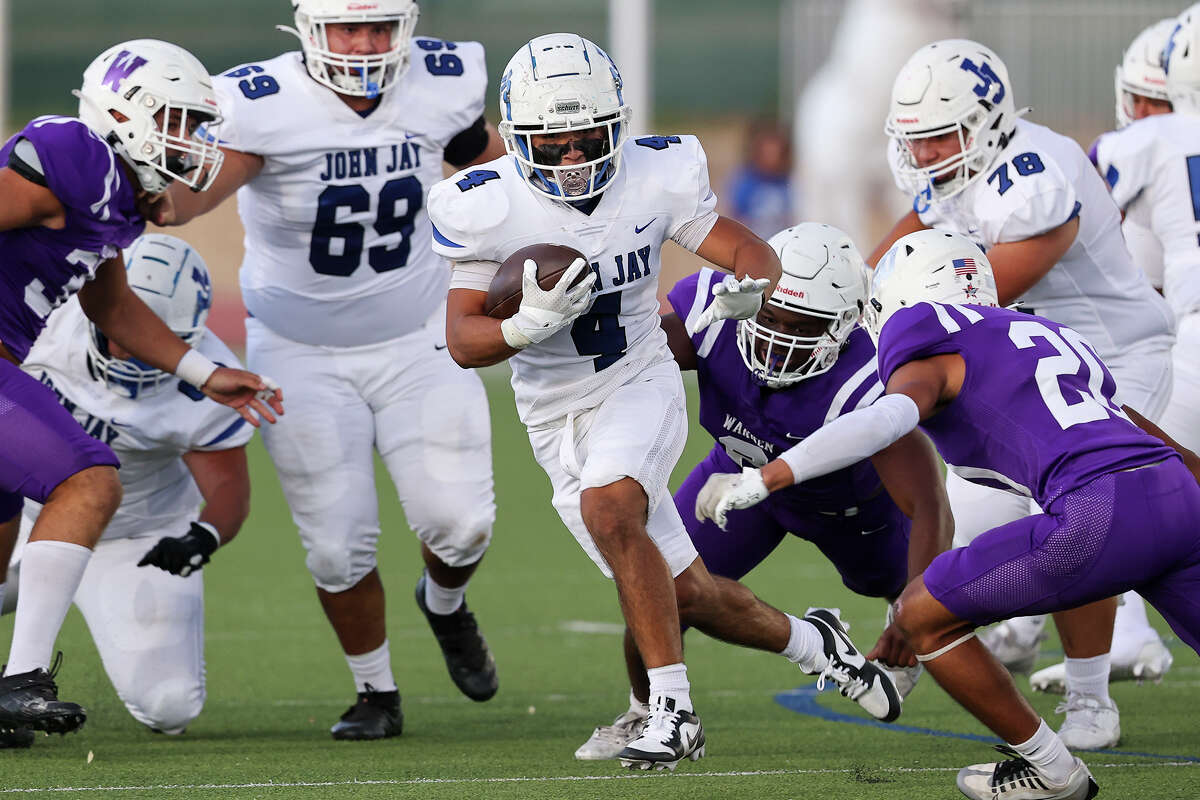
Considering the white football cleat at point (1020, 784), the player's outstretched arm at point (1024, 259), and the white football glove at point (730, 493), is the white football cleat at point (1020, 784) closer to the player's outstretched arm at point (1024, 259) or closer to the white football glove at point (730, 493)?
the white football glove at point (730, 493)

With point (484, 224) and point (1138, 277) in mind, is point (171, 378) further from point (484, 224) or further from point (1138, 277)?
point (1138, 277)

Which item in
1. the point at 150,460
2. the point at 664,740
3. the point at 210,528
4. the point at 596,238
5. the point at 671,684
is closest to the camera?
the point at 664,740

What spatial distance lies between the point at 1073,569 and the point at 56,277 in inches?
101

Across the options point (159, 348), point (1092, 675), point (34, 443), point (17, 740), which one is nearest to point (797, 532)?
point (1092, 675)

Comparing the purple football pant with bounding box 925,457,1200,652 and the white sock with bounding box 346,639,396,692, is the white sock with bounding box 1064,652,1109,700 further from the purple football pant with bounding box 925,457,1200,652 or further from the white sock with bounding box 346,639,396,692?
the white sock with bounding box 346,639,396,692

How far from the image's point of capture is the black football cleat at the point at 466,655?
17.9ft

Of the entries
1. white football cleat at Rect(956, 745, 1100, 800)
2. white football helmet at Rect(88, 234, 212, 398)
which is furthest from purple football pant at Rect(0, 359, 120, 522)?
white football cleat at Rect(956, 745, 1100, 800)

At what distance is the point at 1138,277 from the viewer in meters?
5.28

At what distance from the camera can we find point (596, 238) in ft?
14.0

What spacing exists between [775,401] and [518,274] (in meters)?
Result: 0.98

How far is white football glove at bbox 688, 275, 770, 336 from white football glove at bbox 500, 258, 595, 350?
31 centimetres

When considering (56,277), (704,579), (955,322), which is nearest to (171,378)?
(56,277)

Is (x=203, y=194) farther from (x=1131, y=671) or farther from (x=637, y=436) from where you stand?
(x=1131, y=671)

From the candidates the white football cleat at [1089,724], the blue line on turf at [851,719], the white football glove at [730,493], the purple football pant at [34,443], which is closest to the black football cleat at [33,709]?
the purple football pant at [34,443]
